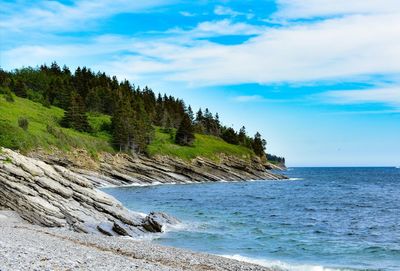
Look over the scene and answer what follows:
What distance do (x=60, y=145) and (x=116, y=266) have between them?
99774 millimetres

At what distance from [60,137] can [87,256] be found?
10220 cm

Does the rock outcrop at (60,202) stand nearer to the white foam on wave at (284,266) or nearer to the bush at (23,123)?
the white foam on wave at (284,266)

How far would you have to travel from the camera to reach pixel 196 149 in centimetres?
16462

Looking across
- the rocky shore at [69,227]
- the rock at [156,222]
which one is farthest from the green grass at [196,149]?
the rocky shore at [69,227]

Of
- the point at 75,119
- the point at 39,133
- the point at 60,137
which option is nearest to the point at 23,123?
the point at 39,133

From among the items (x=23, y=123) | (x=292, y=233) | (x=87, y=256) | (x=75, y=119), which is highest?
(x=75, y=119)

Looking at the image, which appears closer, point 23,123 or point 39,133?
point 23,123

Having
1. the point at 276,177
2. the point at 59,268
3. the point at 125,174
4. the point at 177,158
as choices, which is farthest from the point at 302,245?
the point at 276,177

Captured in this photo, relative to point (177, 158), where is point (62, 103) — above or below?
above

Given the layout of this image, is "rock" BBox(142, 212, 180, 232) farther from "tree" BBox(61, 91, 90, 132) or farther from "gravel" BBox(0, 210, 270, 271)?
"tree" BBox(61, 91, 90, 132)

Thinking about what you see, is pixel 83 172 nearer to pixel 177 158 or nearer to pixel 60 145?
pixel 60 145

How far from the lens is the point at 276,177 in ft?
578

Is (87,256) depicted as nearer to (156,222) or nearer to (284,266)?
(284,266)

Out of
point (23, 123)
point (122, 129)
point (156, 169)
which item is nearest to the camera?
point (23, 123)
